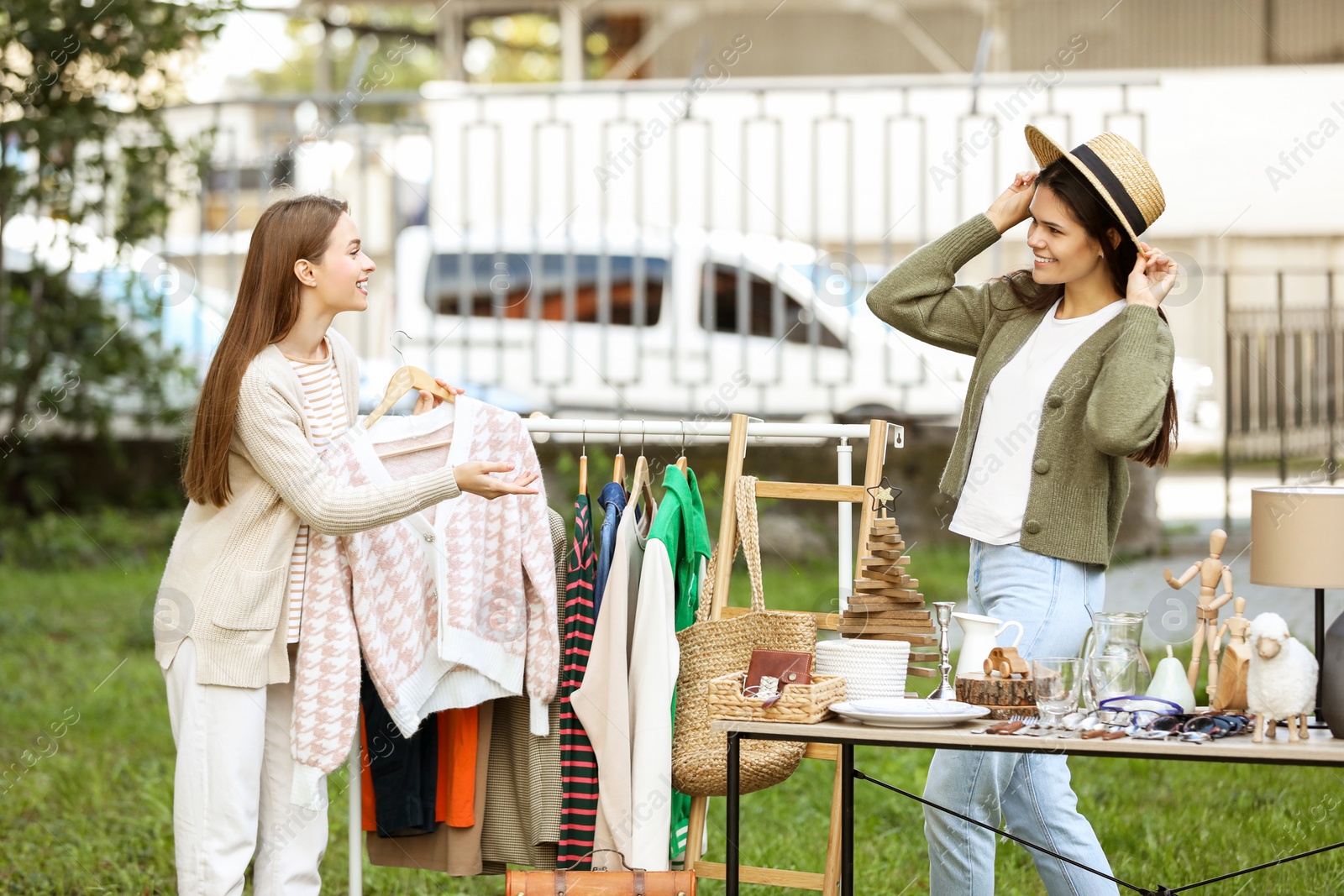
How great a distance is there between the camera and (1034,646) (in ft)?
9.39

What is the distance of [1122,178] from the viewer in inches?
110

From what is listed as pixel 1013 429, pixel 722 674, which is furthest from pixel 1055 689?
pixel 722 674

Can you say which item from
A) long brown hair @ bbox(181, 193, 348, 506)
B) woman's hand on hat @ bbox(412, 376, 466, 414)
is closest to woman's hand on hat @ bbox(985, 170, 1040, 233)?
woman's hand on hat @ bbox(412, 376, 466, 414)

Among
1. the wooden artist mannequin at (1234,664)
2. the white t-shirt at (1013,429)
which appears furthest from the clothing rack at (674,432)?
the wooden artist mannequin at (1234,664)

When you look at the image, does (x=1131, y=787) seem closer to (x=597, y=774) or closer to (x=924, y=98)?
(x=597, y=774)

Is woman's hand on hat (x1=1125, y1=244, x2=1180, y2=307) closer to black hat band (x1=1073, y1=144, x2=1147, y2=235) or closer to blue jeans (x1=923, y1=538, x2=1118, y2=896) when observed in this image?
black hat band (x1=1073, y1=144, x2=1147, y2=235)

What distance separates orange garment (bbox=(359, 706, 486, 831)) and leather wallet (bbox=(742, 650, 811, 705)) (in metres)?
0.75

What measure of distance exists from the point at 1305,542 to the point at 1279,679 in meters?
0.25

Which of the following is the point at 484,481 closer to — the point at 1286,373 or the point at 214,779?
the point at 214,779

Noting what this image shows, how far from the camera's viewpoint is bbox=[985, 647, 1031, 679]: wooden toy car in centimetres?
270

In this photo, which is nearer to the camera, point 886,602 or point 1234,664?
point 1234,664

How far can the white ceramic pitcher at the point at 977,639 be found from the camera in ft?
9.09

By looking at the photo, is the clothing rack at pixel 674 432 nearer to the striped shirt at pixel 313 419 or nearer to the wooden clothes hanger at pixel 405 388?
the wooden clothes hanger at pixel 405 388

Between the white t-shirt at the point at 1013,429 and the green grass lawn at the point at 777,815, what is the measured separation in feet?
4.48
